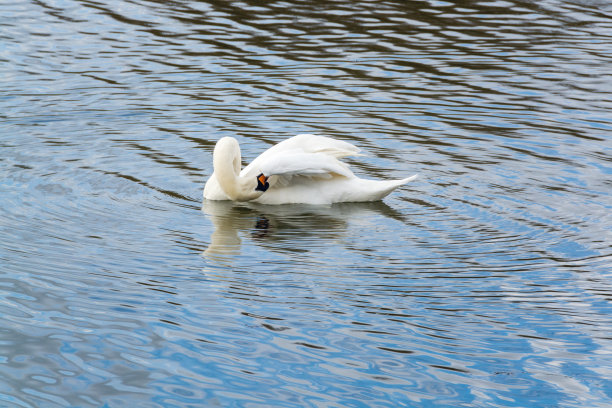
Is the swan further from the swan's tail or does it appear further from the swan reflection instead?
the swan reflection

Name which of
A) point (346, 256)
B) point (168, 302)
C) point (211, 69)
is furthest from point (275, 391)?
point (211, 69)

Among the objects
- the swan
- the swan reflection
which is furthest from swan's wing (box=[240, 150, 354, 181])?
the swan reflection

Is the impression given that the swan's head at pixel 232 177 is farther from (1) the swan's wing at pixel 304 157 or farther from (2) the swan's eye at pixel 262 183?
(1) the swan's wing at pixel 304 157

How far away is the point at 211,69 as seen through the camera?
1656 cm

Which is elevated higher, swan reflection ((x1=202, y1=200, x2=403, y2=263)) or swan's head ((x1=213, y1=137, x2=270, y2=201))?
swan's head ((x1=213, y1=137, x2=270, y2=201))

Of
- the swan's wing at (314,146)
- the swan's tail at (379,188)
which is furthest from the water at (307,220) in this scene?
the swan's wing at (314,146)

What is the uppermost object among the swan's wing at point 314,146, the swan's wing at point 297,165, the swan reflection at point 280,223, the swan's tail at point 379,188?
the swan's wing at point 314,146

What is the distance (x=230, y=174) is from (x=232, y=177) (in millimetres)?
39

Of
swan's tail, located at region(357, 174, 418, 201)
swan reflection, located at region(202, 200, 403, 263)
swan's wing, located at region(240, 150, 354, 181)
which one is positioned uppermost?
swan's wing, located at region(240, 150, 354, 181)

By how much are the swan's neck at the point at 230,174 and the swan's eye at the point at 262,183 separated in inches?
3.4

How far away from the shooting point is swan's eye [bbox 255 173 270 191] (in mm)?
11008

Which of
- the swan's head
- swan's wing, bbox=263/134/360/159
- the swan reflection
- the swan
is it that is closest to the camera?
the swan reflection

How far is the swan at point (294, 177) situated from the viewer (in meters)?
10.9

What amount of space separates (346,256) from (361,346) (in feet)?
7.11
